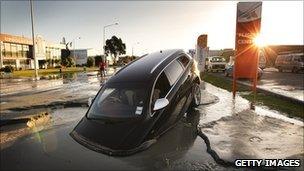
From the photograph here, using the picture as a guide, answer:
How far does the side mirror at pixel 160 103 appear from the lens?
19.5ft

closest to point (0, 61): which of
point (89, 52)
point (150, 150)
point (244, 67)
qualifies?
point (89, 52)

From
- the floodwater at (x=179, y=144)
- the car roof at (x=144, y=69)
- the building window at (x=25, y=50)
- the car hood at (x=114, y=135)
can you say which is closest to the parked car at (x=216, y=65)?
→ the floodwater at (x=179, y=144)

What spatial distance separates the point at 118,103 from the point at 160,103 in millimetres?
919

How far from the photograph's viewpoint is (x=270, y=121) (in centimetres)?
869

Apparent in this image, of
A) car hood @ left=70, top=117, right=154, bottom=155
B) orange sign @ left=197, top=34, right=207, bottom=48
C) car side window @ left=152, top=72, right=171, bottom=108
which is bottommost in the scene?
car hood @ left=70, top=117, right=154, bottom=155

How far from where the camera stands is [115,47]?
107m

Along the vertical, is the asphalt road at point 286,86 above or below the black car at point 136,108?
below

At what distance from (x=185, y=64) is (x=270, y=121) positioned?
2948 millimetres

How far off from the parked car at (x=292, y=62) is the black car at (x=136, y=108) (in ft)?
97.7

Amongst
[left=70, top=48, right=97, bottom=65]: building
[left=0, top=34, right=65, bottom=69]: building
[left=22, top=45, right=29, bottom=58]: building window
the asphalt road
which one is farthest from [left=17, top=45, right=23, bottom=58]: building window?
the asphalt road

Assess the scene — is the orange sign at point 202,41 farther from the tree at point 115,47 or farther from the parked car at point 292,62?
the tree at point 115,47

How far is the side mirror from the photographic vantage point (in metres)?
5.95

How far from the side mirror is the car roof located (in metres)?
0.63

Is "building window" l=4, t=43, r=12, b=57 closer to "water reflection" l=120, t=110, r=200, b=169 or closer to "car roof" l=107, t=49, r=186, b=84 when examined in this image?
"car roof" l=107, t=49, r=186, b=84
